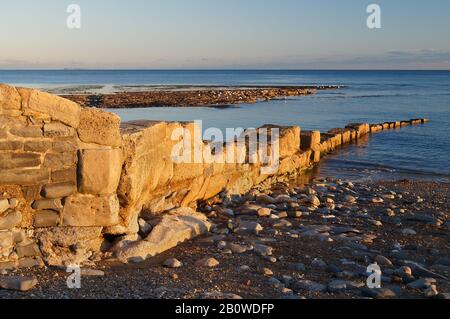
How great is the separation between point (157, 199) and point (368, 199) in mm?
4810

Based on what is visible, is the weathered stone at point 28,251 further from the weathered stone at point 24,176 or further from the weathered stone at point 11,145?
the weathered stone at point 11,145

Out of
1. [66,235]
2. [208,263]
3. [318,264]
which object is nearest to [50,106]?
[66,235]

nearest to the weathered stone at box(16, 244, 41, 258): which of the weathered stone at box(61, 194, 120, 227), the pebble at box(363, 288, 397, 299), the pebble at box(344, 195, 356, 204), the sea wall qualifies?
the sea wall

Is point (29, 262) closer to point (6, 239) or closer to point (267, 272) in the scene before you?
point (6, 239)

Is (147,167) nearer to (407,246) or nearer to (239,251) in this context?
(239,251)

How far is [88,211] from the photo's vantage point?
20.2 feet

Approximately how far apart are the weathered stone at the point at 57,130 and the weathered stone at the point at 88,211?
79cm

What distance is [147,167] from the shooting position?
7277 millimetres

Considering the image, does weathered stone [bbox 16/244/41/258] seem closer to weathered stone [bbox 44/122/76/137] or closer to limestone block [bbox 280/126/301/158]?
weathered stone [bbox 44/122/76/137]

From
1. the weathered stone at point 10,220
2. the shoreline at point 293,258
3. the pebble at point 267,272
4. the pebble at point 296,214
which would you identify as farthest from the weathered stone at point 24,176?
the pebble at point 296,214

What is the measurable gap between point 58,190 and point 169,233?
1640 millimetres

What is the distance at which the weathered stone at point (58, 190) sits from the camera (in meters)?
5.94

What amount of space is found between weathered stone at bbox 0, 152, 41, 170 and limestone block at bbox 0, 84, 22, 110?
0.55 meters
